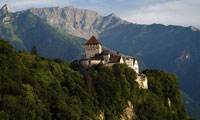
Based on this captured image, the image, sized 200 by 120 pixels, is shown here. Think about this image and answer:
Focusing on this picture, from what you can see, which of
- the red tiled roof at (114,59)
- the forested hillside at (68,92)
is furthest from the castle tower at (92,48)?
the forested hillside at (68,92)

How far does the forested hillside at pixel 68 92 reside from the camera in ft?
239

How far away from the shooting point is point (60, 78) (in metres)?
92.1

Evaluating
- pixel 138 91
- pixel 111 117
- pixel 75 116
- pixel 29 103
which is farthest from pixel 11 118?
pixel 138 91

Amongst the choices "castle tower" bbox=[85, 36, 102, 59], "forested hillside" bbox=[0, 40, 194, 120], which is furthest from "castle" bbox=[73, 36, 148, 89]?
"forested hillside" bbox=[0, 40, 194, 120]

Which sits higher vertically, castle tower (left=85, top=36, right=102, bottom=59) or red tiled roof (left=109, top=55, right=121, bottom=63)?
castle tower (left=85, top=36, right=102, bottom=59)

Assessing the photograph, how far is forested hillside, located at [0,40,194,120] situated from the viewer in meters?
72.8

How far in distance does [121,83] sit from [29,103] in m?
40.5

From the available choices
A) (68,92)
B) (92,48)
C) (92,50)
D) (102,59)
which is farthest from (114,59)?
(68,92)

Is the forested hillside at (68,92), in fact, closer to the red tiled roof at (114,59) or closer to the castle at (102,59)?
the castle at (102,59)

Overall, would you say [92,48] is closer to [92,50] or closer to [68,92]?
[92,50]

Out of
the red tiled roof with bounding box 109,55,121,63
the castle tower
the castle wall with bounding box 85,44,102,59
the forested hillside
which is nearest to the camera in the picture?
the forested hillside

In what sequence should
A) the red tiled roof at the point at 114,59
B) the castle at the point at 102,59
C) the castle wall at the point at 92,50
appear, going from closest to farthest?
the castle at the point at 102,59 → the red tiled roof at the point at 114,59 → the castle wall at the point at 92,50

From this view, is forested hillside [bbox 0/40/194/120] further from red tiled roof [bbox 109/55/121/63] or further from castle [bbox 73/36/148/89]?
red tiled roof [bbox 109/55/121/63]

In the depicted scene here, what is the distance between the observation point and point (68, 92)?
3543 inches
